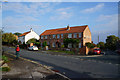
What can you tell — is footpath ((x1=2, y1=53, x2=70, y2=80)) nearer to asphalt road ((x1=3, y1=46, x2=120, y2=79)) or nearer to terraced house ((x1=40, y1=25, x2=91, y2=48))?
asphalt road ((x1=3, y1=46, x2=120, y2=79))

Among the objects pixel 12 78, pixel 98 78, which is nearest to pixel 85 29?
pixel 98 78

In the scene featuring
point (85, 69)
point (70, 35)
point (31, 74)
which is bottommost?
point (85, 69)

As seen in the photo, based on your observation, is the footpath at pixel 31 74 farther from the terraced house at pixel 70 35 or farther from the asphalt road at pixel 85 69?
the terraced house at pixel 70 35

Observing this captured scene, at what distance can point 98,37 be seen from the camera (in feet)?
132

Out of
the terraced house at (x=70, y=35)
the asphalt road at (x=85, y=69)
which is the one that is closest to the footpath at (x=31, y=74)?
the asphalt road at (x=85, y=69)

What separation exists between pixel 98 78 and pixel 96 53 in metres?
18.8

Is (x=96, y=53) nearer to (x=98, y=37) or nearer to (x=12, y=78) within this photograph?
(x=98, y=37)

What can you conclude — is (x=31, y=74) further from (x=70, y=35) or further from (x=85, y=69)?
(x=70, y=35)

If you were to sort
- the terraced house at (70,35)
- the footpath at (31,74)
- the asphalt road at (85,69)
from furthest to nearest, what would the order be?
the terraced house at (70,35) < the asphalt road at (85,69) < the footpath at (31,74)

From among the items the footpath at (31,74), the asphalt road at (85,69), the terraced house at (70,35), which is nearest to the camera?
the footpath at (31,74)

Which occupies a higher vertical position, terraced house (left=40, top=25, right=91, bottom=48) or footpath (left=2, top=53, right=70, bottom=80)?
terraced house (left=40, top=25, right=91, bottom=48)

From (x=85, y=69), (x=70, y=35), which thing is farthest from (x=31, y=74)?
(x=70, y=35)

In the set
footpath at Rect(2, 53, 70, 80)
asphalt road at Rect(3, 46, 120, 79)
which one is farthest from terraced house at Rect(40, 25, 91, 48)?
footpath at Rect(2, 53, 70, 80)

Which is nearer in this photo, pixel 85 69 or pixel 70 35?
pixel 85 69
